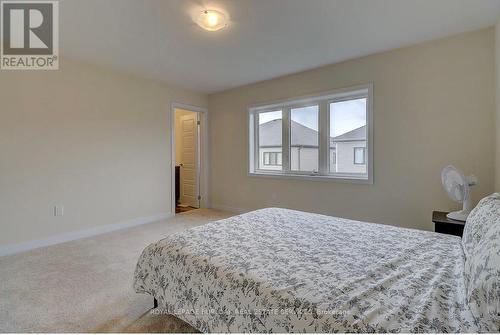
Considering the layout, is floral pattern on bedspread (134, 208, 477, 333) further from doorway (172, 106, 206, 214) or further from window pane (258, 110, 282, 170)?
doorway (172, 106, 206, 214)

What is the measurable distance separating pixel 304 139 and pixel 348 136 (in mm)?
715

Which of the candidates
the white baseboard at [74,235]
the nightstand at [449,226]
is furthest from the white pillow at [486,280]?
the white baseboard at [74,235]

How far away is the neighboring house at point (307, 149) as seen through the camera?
360 cm

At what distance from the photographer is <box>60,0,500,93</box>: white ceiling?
2189mm

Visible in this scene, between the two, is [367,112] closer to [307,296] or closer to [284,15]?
[284,15]

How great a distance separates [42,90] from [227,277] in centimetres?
338

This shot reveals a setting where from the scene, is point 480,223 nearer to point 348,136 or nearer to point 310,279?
point 310,279

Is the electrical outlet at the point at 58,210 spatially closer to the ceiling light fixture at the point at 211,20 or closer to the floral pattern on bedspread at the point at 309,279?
the floral pattern on bedspread at the point at 309,279

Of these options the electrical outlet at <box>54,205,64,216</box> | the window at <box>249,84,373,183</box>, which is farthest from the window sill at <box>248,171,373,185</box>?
the electrical outlet at <box>54,205,64,216</box>

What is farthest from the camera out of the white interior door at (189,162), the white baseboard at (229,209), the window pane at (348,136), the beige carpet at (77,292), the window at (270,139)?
the white interior door at (189,162)

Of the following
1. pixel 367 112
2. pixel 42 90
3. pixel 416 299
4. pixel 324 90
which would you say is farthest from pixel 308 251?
pixel 42 90

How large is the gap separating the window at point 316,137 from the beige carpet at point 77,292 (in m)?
2.54

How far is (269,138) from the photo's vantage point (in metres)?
4.61

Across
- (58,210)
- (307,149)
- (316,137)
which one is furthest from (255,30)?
(58,210)
